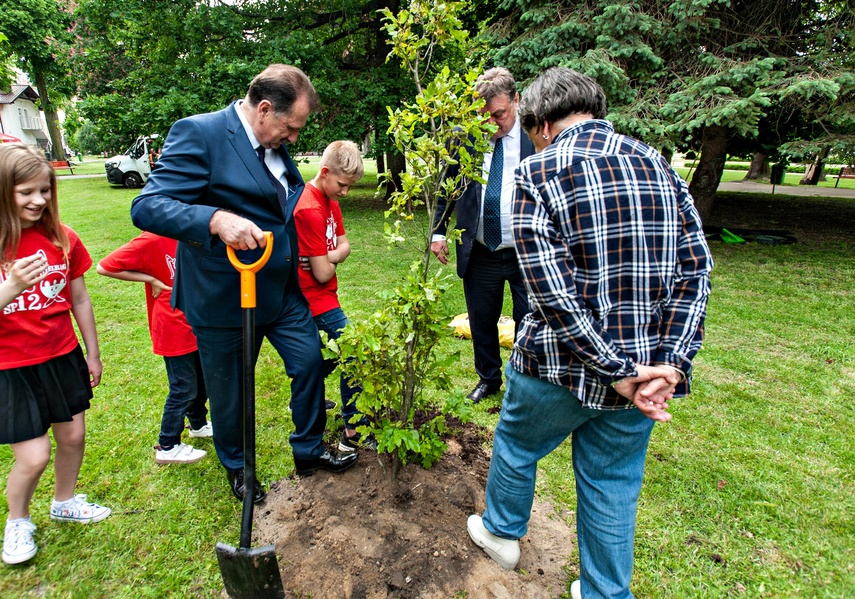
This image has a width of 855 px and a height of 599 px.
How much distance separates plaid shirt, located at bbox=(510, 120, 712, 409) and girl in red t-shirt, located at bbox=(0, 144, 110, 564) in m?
1.89

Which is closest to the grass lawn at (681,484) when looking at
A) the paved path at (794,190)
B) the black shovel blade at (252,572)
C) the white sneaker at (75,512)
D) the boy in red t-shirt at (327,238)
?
the white sneaker at (75,512)

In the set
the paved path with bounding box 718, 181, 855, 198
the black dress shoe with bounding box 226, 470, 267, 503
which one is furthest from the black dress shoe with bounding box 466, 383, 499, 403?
the paved path with bounding box 718, 181, 855, 198

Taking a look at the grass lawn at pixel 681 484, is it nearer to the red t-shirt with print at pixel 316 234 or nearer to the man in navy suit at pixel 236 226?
the man in navy suit at pixel 236 226

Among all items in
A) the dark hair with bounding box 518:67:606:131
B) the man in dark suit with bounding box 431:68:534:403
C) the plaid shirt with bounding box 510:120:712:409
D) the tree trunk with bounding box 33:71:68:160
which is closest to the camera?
the plaid shirt with bounding box 510:120:712:409

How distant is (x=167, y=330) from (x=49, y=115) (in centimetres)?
3375

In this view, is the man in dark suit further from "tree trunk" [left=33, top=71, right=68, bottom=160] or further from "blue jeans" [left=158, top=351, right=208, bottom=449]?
"tree trunk" [left=33, top=71, right=68, bottom=160]

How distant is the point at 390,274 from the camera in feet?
23.7

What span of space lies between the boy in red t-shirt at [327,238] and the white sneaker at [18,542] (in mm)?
1470

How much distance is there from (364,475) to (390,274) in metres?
4.67

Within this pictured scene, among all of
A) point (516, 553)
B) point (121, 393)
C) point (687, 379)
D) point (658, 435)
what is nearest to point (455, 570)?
point (516, 553)

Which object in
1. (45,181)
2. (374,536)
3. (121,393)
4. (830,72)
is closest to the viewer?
(45,181)

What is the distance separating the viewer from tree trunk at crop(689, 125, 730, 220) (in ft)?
A: 29.5

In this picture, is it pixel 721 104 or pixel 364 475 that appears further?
pixel 721 104

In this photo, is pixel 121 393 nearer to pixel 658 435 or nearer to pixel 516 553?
pixel 516 553
